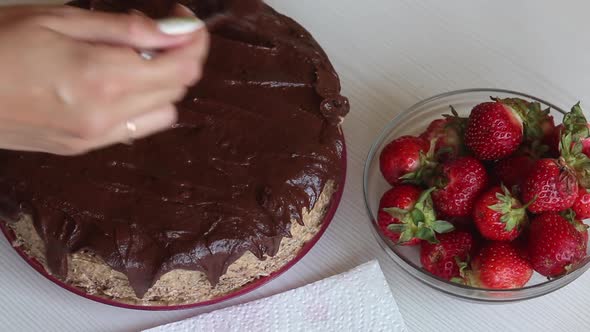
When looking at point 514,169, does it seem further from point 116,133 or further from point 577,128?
point 116,133

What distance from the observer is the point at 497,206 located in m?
1.07

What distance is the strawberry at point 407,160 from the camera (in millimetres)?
1162

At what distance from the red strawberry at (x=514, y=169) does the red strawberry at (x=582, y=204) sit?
3.6 inches

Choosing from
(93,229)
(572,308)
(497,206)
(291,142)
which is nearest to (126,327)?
(93,229)

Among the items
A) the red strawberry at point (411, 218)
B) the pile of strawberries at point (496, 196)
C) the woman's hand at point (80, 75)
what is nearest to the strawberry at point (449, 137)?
the pile of strawberries at point (496, 196)

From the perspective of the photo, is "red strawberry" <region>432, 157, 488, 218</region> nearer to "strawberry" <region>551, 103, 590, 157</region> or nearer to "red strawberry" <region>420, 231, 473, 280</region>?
"red strawberry" <region>420, 231, 473, 280</region>

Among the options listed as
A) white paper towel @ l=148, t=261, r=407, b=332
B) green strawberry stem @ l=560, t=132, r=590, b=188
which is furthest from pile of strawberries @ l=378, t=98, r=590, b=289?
white paper towel @ l=148, t=261, r=407, b=332

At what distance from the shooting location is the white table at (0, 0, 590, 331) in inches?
48.3

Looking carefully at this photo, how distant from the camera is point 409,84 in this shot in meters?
1.41

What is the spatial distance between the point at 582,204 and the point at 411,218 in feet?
0.95

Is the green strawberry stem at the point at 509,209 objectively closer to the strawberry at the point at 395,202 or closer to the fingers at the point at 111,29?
the strawberry at the point at 395,202

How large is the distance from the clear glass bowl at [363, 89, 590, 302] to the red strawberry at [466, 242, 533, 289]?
0.02 metres

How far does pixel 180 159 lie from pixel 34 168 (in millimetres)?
243

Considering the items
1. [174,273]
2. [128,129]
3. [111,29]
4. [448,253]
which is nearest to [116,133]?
[128,129]
